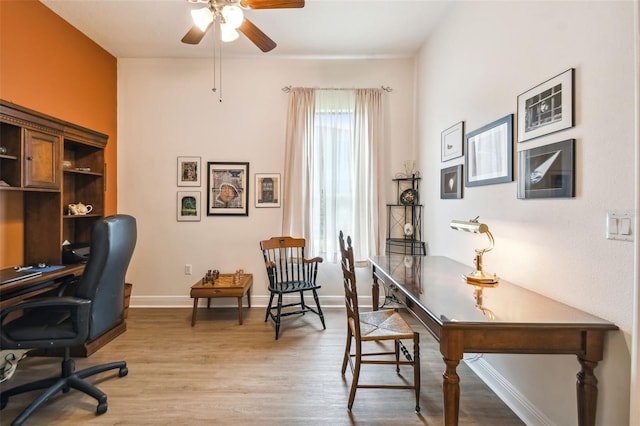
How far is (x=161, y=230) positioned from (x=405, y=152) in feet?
11.0

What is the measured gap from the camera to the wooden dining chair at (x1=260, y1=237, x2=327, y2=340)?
3.01 metres

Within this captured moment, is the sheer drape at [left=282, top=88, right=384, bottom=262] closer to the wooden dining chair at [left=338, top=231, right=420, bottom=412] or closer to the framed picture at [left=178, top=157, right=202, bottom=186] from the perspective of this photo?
the framed picture at [left=178, top=157, right=202, bottom=186]

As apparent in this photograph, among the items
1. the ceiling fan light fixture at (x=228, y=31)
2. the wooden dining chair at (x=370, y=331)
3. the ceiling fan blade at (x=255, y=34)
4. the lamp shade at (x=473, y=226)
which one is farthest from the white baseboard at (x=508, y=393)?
the ceiling fan light fixture at (x=228, y=31)

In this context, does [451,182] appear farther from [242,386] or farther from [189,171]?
[189,171]

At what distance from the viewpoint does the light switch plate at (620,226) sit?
1.16 metres

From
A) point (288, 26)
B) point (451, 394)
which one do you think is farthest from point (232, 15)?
→ point (451, 394)

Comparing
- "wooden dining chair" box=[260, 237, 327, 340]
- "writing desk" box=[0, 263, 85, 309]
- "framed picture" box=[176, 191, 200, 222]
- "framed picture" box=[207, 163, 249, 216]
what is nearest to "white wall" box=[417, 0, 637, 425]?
"wooden dining chair" box=[260, 237, 327, 340]

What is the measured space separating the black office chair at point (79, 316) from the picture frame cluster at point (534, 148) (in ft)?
8.66

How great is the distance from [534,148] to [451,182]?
1018 millimetres

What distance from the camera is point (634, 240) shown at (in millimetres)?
1131

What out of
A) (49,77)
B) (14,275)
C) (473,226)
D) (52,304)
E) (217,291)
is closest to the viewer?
(52,304)

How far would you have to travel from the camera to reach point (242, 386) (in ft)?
6.72

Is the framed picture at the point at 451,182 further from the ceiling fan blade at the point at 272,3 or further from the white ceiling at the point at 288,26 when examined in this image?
the ceiling fan blade at the point at 272,3

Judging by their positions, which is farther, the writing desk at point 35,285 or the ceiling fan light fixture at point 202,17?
the ceiling fan light fixture at point 202,17
